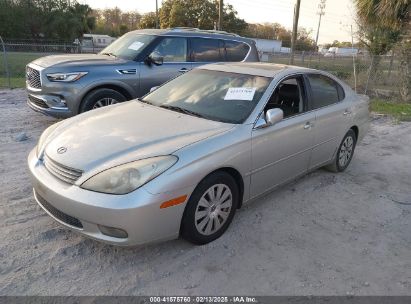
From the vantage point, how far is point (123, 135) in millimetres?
3484

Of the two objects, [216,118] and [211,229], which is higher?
[216,118]

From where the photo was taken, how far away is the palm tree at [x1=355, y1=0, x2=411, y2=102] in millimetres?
11977

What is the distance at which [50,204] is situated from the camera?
125 inches

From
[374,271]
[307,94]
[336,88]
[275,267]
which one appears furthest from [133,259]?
[336,88]

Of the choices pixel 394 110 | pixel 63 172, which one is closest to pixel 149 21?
pixel 394 110

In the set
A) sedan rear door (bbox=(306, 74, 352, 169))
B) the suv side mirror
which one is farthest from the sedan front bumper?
the suv side mirror

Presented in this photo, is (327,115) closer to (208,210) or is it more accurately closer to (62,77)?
(208,210)

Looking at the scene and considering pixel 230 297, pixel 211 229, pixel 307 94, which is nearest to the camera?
pixel 230 297

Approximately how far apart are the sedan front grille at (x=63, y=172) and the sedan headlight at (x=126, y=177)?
133 millimetres

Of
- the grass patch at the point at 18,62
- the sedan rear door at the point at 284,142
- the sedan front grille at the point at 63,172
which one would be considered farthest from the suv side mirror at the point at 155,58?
the grass patch at the point at 18,62

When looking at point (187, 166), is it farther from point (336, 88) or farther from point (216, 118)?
point (336, 88)

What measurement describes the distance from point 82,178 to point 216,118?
1.45 metres

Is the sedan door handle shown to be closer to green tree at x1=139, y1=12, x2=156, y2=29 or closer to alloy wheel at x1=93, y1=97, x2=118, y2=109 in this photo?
alloy wheel at x1=93, y1=97, x2=118, y2=109

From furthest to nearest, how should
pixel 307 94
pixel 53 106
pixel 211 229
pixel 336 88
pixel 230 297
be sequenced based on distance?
pixel 53 106
pixel 336 88
pixel 307 94
pixel 211 229
pixel 230 297
